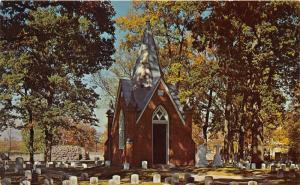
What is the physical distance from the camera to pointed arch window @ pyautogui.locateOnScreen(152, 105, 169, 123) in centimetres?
2819

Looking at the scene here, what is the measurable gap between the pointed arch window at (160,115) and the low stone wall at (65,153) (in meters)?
17.1

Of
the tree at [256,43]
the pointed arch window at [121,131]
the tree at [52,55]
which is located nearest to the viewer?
the tree at [52,55]

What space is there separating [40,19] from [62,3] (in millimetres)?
3438

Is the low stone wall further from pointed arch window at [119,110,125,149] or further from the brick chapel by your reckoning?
pointed arch window at [119,110,125,149]

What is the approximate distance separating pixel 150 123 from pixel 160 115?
0.84 meters

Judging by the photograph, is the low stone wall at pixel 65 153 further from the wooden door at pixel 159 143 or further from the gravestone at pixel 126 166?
the gravestone at pixel 126 166

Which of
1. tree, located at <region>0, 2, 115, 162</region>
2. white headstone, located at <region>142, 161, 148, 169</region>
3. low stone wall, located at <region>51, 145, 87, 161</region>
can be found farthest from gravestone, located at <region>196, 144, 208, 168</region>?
low stone wall, located at <region>51, 145, 87, 161</region>

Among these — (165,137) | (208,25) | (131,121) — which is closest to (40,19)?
(208,25)

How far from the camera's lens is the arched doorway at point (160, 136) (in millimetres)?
28172

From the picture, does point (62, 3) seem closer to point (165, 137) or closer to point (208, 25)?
point (208, 25)

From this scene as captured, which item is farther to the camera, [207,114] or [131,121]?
[207,114]

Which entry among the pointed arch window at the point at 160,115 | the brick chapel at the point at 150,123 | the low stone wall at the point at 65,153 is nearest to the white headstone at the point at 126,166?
the brick chapel at the point at 150,123

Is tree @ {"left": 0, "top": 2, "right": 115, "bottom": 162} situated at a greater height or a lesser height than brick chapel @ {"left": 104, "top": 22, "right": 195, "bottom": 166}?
greater

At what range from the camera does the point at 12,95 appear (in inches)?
1272
